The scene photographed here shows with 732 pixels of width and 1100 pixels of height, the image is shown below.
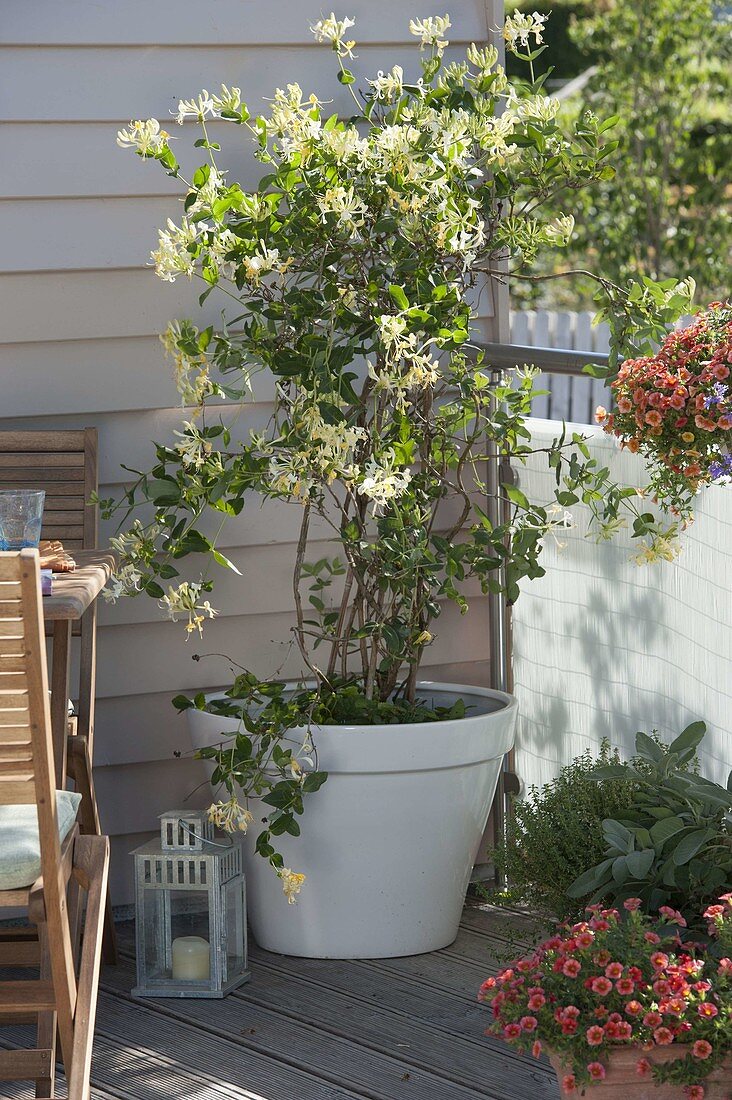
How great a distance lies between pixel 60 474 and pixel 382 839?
965 mm

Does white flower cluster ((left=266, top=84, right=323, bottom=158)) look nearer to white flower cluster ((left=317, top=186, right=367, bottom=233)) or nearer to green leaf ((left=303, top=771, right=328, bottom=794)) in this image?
white flower cluster ((left=317, top=186, right=367, bottom=233))

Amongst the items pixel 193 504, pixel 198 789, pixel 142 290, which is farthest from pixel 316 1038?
pixel 142 290

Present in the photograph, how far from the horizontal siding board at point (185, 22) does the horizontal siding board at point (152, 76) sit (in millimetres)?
20

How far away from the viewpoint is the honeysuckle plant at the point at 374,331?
249 cm

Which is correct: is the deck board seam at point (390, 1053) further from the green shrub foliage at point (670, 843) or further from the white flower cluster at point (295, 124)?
the white flower cluster at point (295, 124)

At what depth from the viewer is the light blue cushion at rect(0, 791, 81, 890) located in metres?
1.83

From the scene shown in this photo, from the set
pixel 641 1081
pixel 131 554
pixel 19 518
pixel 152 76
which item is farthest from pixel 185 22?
pixel 641 1081

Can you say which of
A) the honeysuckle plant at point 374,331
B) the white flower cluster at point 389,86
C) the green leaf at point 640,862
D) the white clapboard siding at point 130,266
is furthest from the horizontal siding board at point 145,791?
the white flower cluster at point 389,86

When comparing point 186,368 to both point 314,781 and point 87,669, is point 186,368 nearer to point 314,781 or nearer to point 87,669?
point 87,669

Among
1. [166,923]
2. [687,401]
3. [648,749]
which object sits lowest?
[166,923]

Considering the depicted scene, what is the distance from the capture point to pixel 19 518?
7.13ft

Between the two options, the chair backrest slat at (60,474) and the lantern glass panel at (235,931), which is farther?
the chair backrest slat at (60,474)

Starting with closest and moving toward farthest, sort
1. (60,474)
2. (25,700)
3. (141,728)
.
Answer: (25,700) < (60,474) < (141,728)

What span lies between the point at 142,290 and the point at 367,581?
766 millimetres
